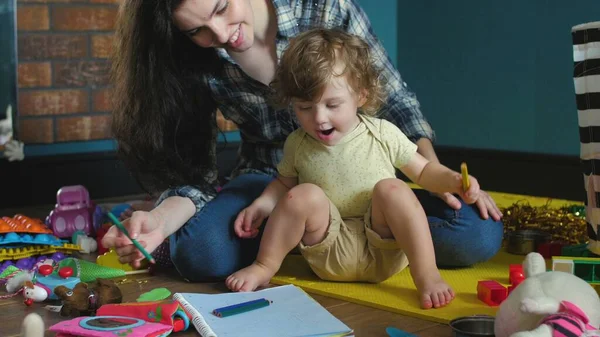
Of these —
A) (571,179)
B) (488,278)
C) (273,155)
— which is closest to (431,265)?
(488,278)

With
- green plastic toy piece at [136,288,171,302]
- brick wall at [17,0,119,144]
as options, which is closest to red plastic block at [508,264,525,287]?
green plastic toy piece at [136,288,171,302]

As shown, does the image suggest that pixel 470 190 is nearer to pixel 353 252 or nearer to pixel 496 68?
pixel 353 252

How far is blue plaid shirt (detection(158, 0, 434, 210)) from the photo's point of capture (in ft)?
5.76

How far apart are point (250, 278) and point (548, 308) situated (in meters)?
0.62

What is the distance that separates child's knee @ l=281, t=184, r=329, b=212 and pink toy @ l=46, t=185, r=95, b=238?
76cm

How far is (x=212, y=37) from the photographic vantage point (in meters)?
1.61

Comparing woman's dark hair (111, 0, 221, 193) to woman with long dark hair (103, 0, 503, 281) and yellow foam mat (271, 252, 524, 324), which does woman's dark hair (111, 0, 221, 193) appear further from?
yellow foam mat (271, 252, 524, 324)

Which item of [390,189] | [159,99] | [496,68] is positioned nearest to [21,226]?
[159,99]

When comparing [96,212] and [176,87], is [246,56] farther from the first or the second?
[96,212]

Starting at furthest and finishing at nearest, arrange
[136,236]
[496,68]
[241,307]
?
[496,68], [136,236], [241,307]

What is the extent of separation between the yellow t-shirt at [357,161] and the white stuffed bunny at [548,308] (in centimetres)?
44

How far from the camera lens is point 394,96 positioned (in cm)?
181

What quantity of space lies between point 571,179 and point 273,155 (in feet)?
4.14

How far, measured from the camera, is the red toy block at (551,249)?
6.04 ft
